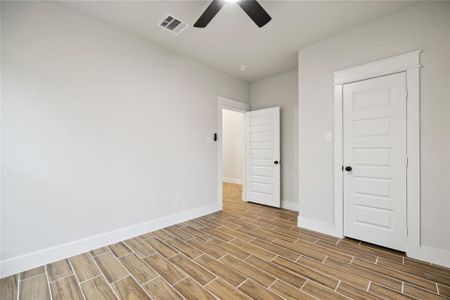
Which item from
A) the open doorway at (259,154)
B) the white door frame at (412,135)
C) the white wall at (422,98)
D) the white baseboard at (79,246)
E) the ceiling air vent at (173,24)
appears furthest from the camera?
the open doorway at (259,154)

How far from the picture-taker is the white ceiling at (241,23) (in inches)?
86.8

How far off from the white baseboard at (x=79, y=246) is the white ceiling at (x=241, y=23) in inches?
108

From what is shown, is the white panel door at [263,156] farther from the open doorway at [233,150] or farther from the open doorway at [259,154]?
the open doorway at [233,150]

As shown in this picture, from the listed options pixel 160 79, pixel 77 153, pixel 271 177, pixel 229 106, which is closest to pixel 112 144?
pixel 77 153

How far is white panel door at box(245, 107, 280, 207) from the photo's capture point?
4.11 meters

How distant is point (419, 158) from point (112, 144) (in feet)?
12.2

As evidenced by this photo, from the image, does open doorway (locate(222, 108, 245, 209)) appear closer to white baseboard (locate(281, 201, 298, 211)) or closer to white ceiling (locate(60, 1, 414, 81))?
white baseboard (locate(281, 201, 298, 211))

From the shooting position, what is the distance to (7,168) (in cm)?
190

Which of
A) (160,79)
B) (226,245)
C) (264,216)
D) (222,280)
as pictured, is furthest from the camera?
(264,216)

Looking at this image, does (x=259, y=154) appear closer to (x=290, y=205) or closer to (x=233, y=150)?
(x=290, y=205)

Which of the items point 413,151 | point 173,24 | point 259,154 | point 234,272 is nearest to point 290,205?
point 259,154

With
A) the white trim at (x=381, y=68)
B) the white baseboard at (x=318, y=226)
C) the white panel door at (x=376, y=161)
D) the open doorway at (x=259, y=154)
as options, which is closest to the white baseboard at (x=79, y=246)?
the open doorway at (x=259, y=154)

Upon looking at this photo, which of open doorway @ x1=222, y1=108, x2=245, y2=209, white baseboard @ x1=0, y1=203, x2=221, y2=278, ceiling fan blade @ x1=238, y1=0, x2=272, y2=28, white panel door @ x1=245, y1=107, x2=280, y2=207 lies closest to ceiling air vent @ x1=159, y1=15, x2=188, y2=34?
ceiling fan blade @ x1=238, y1=0, x2=272, y2=28

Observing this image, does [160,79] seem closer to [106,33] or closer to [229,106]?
[106,33]
